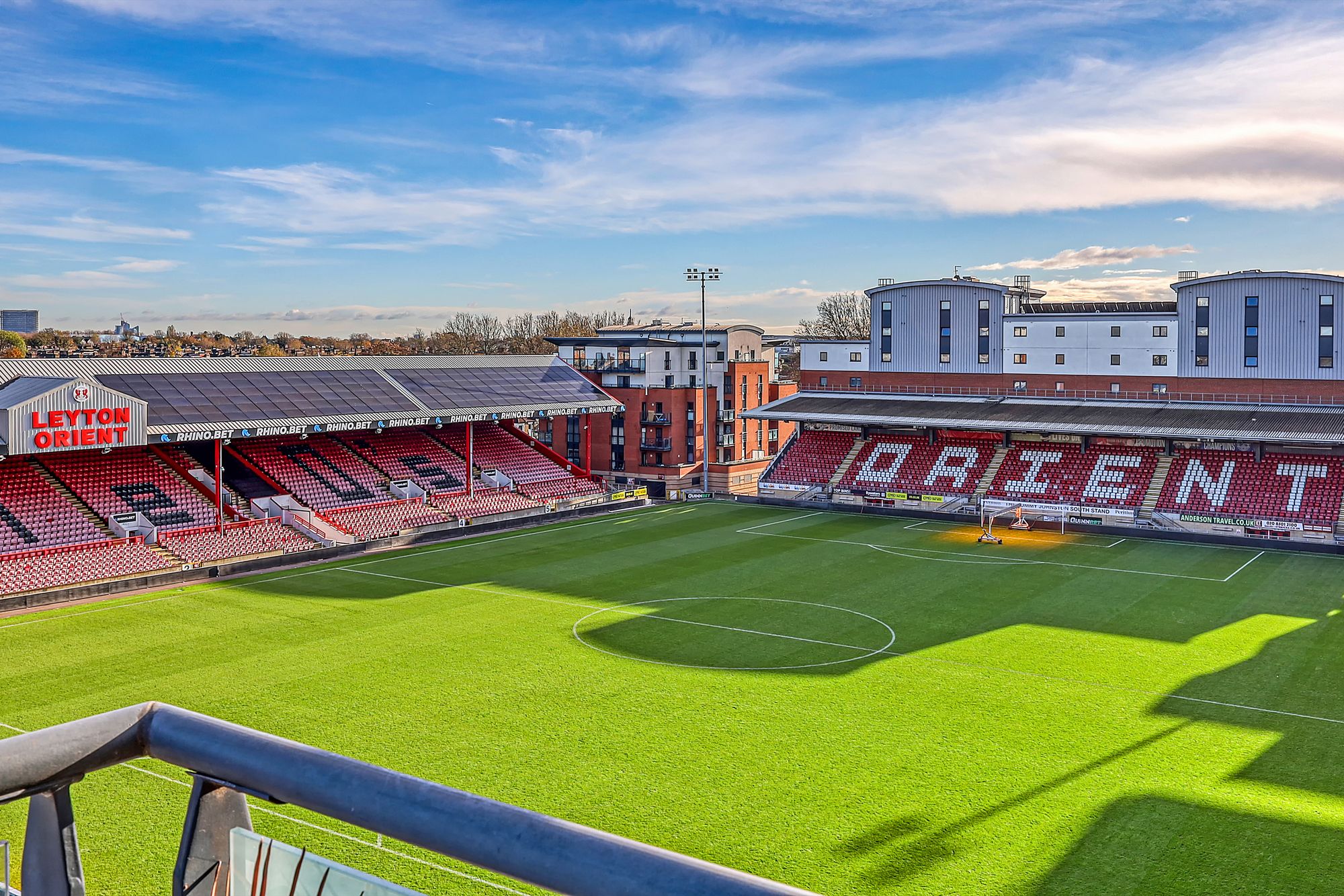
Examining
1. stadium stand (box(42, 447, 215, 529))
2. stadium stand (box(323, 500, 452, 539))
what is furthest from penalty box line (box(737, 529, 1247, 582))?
stadium stand (box(42, 447, 215, 529))

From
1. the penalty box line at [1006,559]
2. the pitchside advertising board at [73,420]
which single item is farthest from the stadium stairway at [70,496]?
the penalty box line at [1006,559]

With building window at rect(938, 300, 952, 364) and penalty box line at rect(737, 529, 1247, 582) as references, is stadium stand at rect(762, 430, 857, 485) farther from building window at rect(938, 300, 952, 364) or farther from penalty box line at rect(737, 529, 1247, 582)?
penalty box line at rect(737, 529, 1247, 582)

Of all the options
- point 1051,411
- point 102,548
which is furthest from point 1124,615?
point 102,548

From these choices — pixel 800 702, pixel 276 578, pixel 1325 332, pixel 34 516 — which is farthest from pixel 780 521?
pixel 34 516

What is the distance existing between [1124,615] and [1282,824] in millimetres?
15835

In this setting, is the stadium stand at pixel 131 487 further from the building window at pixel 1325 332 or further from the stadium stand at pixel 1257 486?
the building window at pixel 1325 332

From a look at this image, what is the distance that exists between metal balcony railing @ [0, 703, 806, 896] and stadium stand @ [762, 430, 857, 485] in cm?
5737

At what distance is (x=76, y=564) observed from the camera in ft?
120

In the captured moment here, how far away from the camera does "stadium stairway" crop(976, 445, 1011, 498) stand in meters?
55.2

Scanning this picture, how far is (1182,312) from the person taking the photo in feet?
186

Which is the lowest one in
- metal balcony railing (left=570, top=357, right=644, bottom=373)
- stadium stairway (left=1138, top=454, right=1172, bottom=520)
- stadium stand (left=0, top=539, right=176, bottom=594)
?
stadium stand (left=0, top=539, right=176, bottom=594)

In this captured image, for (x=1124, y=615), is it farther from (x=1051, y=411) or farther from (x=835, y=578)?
(x=1051, y=411)

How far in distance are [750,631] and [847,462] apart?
31.8 metres

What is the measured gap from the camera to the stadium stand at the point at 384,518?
151 ft
